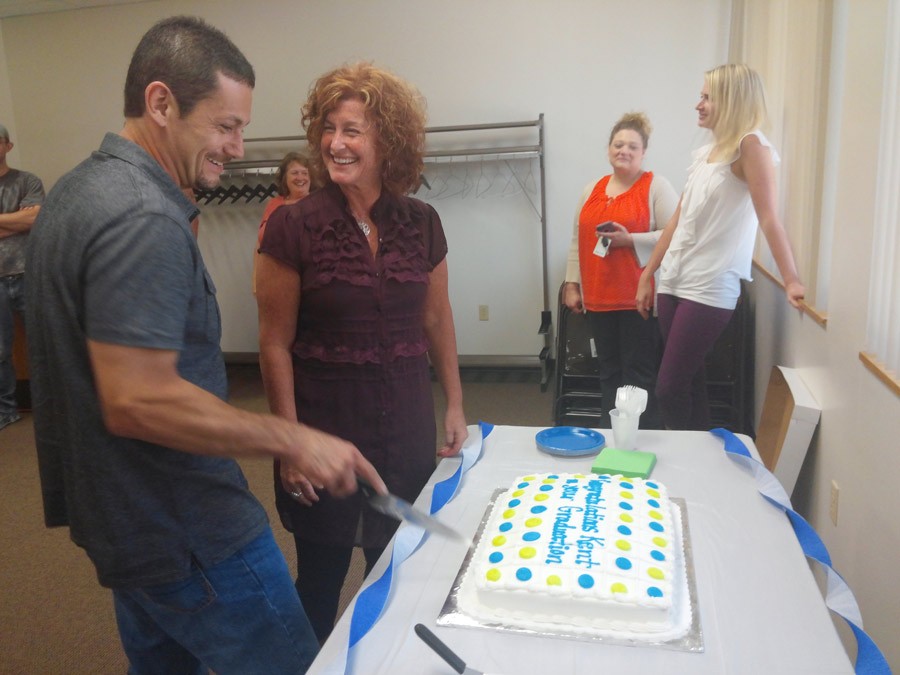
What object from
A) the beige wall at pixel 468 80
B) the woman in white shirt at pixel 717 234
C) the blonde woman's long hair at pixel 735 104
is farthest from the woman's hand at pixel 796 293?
the beige wall at pixel 468 80

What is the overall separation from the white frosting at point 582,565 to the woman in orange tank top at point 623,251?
200 centimetres

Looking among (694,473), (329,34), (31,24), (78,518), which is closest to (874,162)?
(694,473)

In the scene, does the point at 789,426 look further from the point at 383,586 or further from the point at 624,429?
the point at 383,586

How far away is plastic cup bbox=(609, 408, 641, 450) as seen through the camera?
1.53 metres

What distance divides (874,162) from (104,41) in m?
5.04

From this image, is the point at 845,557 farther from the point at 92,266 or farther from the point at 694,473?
the point at 92,266

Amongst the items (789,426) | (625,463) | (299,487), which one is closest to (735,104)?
(789,426)

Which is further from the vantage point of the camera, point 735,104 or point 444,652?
point 735,104

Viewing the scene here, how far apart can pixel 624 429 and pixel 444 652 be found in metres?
0.78

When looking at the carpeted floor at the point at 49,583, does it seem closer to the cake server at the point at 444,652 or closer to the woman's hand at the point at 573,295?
the woman's hand at the point at 573,295

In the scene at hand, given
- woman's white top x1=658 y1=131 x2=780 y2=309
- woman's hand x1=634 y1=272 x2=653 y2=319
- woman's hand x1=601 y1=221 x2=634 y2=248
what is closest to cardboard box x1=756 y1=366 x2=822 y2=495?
woman's white top x1=658 y1=131 x2=780 y2=309

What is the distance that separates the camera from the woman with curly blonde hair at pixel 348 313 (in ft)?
4.82

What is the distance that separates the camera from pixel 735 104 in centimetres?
242

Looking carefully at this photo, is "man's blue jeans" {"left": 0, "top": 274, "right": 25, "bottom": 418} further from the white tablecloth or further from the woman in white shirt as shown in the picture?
the white tablecloth
